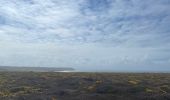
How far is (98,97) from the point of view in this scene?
39750 millimetres

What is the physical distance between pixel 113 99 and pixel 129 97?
125 inches

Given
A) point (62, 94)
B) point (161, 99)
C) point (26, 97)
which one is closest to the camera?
point (161, 99)

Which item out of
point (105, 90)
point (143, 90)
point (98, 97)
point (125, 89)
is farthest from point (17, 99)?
point (143, 90)

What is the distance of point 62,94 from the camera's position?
44.1 meters

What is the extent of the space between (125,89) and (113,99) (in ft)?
29.5

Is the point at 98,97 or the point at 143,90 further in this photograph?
the point at 143,90

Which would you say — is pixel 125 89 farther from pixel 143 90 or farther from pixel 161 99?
pixel 161 99

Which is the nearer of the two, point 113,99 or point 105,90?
point 113,99

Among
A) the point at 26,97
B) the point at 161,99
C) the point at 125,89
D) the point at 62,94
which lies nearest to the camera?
the point at 161,99

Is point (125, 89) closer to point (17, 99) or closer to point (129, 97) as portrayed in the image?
point (129, 97)

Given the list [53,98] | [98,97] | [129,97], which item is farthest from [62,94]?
[129,97]

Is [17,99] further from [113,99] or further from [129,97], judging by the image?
[129,97]

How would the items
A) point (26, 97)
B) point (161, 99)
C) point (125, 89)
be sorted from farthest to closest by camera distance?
point (125, 89), point (26, 97), point (161, 99)

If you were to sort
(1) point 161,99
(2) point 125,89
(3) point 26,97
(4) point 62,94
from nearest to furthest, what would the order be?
(1) point 161,99, (3) point 26,97, (4) point 62,94, (2) point 125,89
